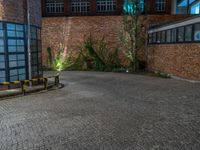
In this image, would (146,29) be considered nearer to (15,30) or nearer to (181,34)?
(181,34)

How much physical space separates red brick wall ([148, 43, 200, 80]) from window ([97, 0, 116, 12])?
1119 centimetres

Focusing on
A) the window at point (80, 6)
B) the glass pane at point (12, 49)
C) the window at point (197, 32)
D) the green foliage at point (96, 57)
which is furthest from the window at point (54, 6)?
the window at point (197, 32)

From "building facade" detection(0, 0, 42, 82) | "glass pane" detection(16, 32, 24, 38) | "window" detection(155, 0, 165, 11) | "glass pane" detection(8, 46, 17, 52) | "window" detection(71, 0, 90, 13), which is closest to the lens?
"building facade" detection(0, 0, 42, 82)

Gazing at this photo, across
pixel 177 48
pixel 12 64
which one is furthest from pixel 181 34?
pixel 12 64

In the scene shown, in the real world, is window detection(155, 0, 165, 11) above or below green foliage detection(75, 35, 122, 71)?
above

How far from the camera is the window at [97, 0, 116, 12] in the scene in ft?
94.1

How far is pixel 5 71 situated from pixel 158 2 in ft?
79.7

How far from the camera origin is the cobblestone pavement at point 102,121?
17.4 ft

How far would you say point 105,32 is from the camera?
23375mm

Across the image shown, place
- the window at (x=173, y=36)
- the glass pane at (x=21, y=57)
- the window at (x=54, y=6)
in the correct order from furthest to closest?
the window at (x=54, y=6) → the window at (x=173, y=36) → the glass pane at (x=21, y=57)

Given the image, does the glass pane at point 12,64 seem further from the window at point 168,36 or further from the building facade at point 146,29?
the window at point 168,36

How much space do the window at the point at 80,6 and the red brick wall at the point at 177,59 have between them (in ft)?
43.2

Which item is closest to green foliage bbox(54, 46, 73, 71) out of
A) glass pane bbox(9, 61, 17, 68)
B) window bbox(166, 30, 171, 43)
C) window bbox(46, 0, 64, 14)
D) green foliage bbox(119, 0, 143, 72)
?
green foliage bbox(119, 0, 143, 72)

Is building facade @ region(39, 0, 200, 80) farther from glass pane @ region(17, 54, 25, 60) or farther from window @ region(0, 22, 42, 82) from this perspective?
glass pane @ region(17, 54, 25, 60)
